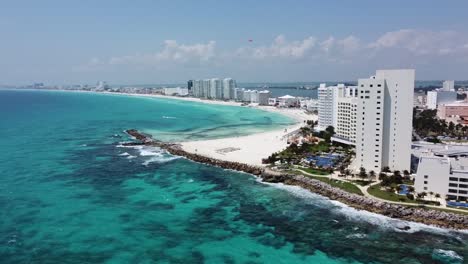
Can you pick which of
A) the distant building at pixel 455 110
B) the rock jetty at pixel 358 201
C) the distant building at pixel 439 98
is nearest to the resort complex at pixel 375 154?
the rock jetty at pixel 358 201

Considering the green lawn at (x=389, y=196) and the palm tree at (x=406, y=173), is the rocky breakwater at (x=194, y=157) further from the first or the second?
the palm tree at (x=406, y=173)

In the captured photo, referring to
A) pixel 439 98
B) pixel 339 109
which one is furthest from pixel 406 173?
pixel 439 98

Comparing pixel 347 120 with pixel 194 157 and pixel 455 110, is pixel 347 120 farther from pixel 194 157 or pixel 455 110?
pixel 455 110

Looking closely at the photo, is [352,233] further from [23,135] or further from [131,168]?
[23,135]

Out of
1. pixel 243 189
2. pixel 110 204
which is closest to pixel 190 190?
pixel 243 189

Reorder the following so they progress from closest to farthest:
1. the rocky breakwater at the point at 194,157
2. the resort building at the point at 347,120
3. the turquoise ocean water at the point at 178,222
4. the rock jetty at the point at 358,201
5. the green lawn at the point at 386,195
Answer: the turquoise ocean water at the point at 178,222 < the rock jetty at the point at 358,201 < the green lawn at the point at 386,195 < the rocky breakwater at the point at 194,157 < the resort building at the point at 347,120

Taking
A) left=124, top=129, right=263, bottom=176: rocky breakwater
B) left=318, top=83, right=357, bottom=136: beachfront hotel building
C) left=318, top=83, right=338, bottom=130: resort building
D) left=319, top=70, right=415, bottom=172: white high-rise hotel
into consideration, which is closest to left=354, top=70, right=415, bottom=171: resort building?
left=319, top=70, right=415, bottom=172: white high-rise hotel
